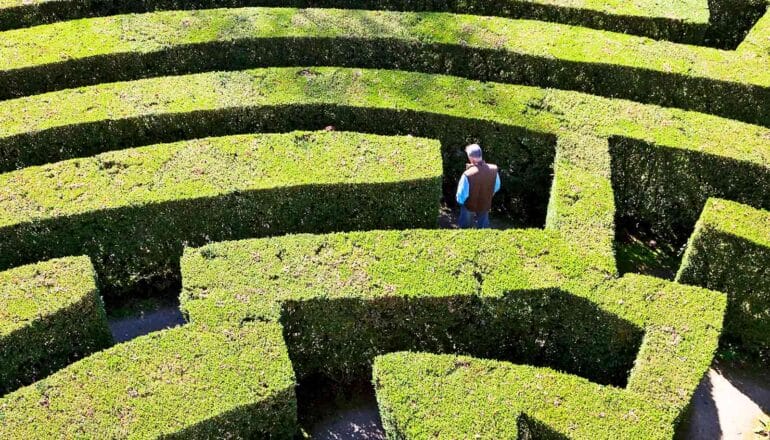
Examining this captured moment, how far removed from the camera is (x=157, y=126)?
11.2 metres

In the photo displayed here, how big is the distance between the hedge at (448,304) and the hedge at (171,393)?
444 mm

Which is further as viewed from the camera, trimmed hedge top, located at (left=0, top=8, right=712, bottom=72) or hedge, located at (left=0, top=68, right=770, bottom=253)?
trimmed hedge top, located at (left=0, top=8, right=712, bottom=72)

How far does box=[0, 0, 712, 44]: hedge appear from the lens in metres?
14.4

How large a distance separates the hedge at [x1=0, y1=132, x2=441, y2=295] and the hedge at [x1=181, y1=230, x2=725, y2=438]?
101 cm

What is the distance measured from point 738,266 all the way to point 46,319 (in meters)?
9.45

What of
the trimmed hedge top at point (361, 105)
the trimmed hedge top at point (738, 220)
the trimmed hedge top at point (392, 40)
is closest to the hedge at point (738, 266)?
the trimmed hedge top at point (738, 220)

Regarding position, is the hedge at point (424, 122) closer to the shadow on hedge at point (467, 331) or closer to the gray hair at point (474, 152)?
the gray hair at point (474, 152)

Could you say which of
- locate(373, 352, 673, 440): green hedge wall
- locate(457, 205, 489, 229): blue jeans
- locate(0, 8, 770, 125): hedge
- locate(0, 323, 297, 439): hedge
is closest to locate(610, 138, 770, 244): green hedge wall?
locate(0, 8, 770, 125): hedge

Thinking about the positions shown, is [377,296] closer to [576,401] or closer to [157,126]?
[576,401]

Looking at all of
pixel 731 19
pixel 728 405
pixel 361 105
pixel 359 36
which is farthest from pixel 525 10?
pixel 728 405

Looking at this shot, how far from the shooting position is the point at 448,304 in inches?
338

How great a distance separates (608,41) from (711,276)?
5.76m

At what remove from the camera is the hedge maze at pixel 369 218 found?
301 inches

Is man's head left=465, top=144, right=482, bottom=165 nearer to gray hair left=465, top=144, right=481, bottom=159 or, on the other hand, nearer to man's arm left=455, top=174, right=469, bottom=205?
gray hair left=465, top=144, right=481, bottom=159
